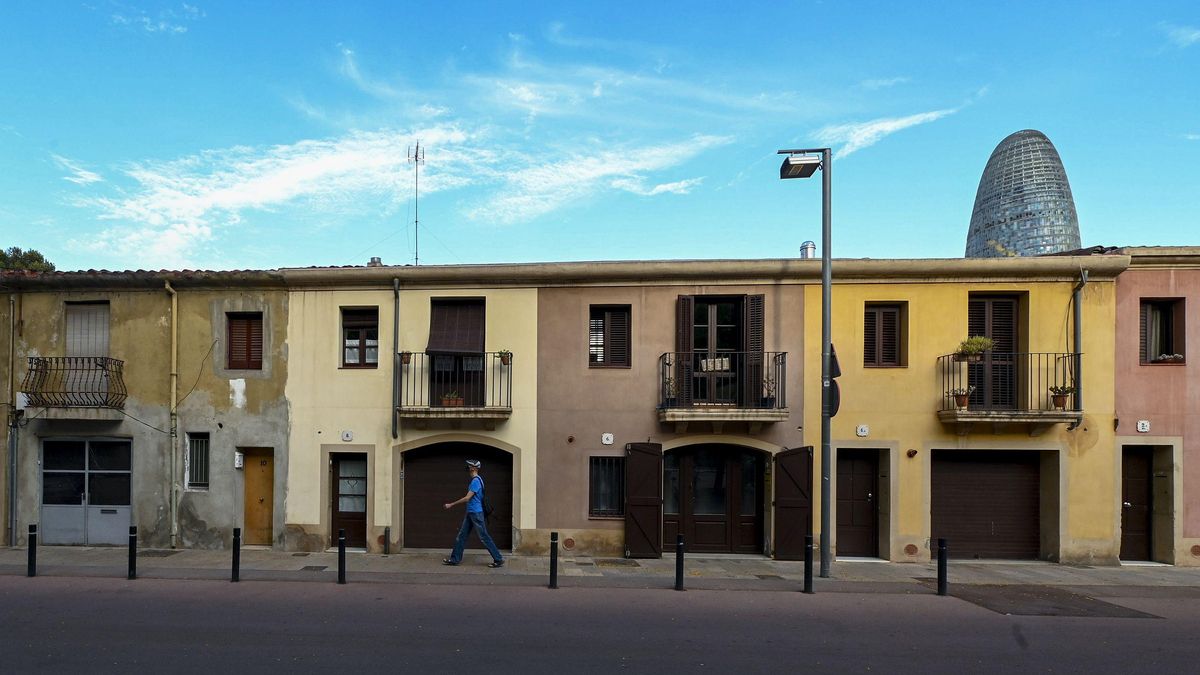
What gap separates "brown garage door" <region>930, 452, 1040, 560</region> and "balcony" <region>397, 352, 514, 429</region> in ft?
29.1

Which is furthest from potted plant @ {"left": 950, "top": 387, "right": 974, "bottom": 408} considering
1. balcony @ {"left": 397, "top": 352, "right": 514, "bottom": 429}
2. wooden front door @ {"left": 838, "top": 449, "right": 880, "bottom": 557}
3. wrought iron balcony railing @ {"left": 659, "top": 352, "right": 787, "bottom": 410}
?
balcony @ {"left": 397, "top": 352, "right": 514, "bottom": 429}

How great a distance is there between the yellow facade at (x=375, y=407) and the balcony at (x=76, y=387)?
3.59 metres

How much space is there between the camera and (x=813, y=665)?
7086 millimetres

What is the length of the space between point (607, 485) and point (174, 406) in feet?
29.3

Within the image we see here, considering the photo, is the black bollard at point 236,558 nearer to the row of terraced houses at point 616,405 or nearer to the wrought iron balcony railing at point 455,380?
the row of terraced houses at point 616,405

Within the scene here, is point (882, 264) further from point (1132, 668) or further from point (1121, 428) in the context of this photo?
point (1132, 668)

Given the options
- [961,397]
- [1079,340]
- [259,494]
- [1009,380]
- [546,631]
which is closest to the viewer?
[546,631]

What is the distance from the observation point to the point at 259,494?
13945mm

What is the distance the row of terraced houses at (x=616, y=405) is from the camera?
13.1m

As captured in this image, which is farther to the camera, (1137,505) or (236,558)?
(1137,505)

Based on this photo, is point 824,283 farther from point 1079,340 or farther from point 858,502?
point 1079,340

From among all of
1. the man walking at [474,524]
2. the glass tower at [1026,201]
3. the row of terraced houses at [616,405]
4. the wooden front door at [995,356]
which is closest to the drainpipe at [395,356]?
the row of terraced houses at [616,405]

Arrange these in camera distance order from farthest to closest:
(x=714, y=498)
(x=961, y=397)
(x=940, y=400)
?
(x=714, y=498) < (x=940, y=400) < (x=961, y=397)

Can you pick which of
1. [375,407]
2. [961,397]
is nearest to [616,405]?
[375,407]
